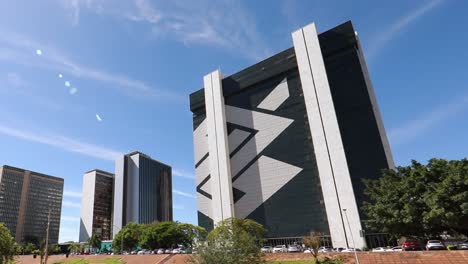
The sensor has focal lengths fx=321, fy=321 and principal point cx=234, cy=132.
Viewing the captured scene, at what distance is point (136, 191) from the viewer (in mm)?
175125

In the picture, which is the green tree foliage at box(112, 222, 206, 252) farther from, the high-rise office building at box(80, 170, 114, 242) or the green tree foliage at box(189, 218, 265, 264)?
the high-rise office building at box(80, 170, 114, 242)

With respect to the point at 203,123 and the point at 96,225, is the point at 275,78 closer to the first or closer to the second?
the point at 203,123

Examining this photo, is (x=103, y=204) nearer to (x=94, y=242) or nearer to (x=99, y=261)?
(x=94, y=242)

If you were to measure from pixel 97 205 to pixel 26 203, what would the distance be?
41.8 metres

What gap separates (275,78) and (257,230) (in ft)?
158

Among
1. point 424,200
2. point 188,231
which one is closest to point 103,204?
point 188,231

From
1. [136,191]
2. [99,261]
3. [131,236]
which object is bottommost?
[99,261]

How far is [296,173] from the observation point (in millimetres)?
79312

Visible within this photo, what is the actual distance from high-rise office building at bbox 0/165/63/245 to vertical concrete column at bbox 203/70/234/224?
4926 inches

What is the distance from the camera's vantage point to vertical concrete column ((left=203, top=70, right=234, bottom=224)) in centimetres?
8831

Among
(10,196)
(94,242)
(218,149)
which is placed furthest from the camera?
(10,196)

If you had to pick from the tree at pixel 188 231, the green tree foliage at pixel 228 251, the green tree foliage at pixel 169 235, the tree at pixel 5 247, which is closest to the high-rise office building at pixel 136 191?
the green tree foliage at pixel 169 235

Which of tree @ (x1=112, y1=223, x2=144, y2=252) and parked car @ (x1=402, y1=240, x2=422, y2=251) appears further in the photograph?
tree @ (x1=112, y1=223, x2=144, y2=252)

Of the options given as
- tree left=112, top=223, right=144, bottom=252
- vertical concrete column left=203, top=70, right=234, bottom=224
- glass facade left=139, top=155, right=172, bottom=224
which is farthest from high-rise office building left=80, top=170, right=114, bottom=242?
vertical concrete column left=203, top=70, right=234, bottom=224
